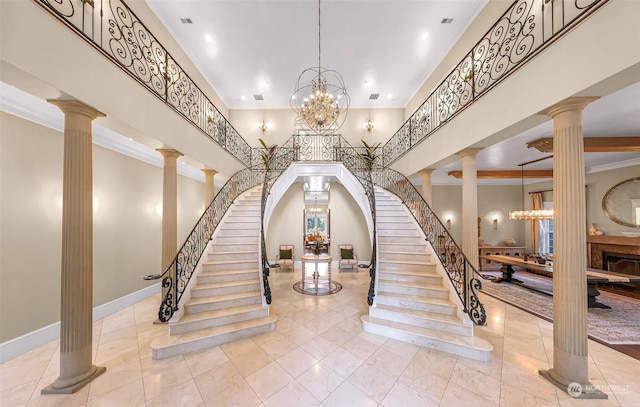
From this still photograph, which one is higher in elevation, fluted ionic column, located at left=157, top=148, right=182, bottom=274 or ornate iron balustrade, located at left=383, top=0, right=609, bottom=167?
ornate iron balustrade, located at left=383, top=0, right=609, bottom=167

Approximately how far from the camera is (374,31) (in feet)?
18.7

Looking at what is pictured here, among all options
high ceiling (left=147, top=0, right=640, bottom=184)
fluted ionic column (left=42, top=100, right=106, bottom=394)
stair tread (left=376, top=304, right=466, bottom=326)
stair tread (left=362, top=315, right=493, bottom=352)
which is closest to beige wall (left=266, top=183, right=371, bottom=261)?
high ceiling (left=147, top=0, right=640, bottom=184)

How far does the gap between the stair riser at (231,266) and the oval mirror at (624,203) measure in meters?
10.8

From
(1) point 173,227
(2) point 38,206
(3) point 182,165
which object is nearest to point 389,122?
(3) point 182,165

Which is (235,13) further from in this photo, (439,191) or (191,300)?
(439,191)

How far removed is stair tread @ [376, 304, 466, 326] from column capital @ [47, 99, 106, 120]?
529 centimetres

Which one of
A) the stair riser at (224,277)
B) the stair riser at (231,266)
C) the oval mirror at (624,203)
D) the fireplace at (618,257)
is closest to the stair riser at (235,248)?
the stair riser at (231,266)

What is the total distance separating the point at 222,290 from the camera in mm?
4355

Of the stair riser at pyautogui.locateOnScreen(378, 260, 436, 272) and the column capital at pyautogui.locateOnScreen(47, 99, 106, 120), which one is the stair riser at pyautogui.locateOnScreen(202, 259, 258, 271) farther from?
the column capital at pyautogui.locateOnScreen(47, 99, 106, 120)

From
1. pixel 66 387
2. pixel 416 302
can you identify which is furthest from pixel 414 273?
pixel 66 387

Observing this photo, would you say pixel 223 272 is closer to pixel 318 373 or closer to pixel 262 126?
pixel 318 373

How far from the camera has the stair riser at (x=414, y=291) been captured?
164 inches

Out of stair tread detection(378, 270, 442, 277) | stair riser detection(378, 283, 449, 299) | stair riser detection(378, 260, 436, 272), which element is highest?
stair riser detection(378, 260, 436, 272)
